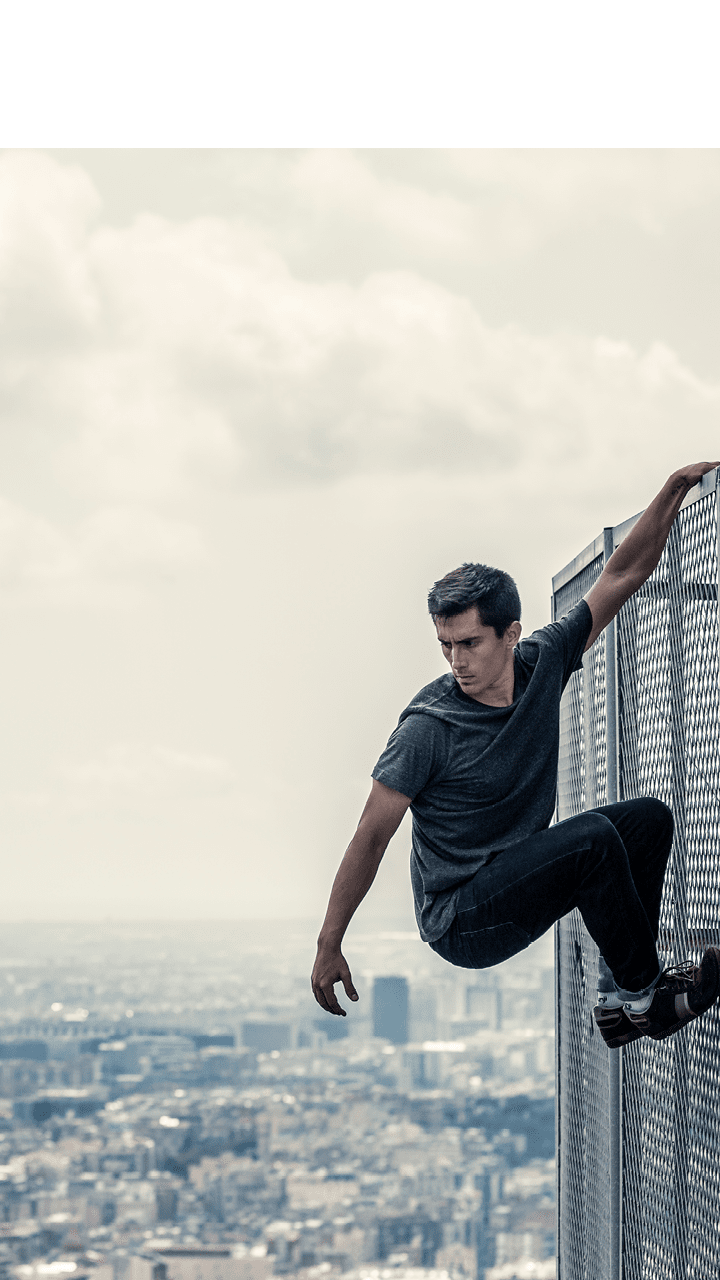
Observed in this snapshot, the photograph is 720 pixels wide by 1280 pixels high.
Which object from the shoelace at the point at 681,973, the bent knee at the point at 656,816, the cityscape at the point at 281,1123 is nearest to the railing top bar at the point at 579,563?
the bent knee at the point at 656,816

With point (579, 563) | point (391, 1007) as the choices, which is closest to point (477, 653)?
point (579, 563)

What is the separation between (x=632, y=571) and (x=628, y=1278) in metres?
3.28

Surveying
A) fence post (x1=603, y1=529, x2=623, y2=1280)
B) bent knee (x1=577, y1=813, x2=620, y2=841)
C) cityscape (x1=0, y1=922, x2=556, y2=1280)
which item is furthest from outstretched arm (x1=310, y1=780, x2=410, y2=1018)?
cityscape (x1=0, y1=922, x2=556, y2=1280)

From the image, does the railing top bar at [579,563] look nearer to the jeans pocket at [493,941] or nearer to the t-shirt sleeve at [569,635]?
the t-shirt sleeve at [569,635]

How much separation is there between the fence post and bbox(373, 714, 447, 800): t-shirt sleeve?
1587mm

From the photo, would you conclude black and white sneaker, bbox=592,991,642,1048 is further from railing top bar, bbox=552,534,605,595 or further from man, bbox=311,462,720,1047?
railing top bar, bbox=552,534,605,595

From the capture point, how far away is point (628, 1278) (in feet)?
21.2

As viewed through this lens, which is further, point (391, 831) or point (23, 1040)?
point (23, 1040)

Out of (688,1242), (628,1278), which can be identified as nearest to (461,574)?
(688,1242)

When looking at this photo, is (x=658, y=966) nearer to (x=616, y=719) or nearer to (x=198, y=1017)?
(x=616, y=719)

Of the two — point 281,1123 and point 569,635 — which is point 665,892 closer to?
point 569,635

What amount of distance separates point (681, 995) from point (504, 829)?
753 millimetres

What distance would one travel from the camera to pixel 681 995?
15.7 feet

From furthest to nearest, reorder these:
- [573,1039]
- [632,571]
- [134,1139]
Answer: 1. [134,1139]
2. [573,1039]
3. [632,571]
